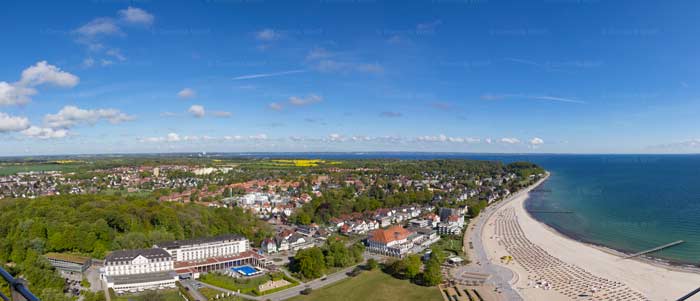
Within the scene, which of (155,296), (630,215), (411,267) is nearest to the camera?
(155,296)

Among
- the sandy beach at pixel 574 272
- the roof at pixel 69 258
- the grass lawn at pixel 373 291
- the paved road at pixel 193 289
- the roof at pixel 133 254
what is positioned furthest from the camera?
the roof at pixel 69 258

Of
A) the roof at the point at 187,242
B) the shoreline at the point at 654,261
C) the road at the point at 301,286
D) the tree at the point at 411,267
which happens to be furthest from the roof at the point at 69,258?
the shoreline at the point at 654,261

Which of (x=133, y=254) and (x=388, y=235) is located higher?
(x=133, y=254)

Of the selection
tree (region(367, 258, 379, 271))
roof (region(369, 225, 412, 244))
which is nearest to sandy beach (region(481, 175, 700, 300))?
roof (region(369, 225, 412, 244))

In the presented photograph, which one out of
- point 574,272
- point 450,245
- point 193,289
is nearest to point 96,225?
point 193,289

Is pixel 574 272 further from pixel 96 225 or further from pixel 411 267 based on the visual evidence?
pixel 96 225

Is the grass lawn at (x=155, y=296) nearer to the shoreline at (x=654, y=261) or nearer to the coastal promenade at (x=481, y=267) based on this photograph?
the coastal promenade at (x=481, y=267)

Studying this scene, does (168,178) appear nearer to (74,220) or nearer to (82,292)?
(74,220)
